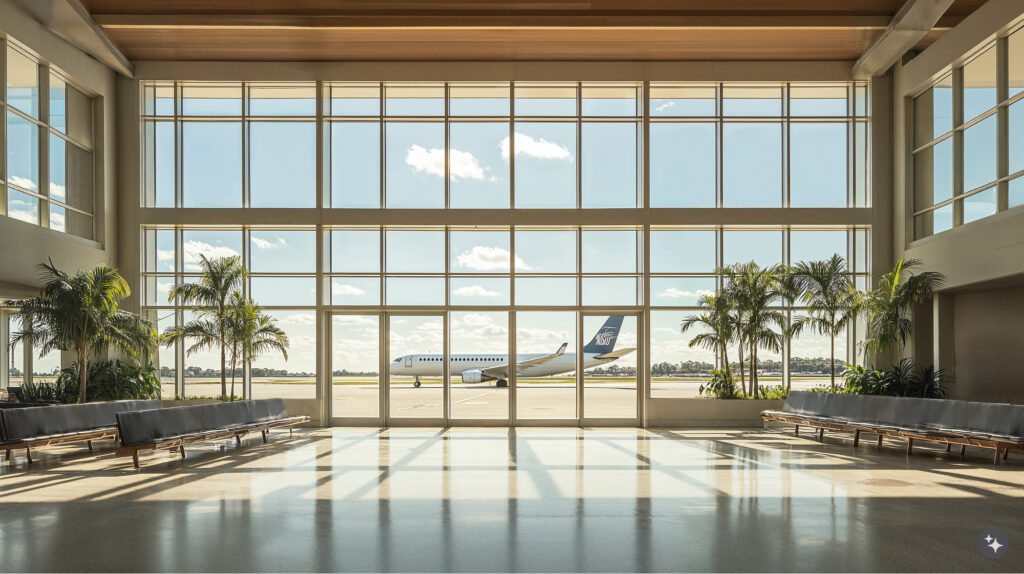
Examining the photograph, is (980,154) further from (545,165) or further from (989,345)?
(545,165)

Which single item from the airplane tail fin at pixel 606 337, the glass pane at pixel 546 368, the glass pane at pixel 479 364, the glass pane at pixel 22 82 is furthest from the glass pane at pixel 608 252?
the glass pane at pixel 22 82

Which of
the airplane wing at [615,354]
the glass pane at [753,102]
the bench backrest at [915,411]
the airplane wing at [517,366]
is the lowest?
the bench backrest at [915,411]

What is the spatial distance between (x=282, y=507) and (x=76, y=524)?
171 centimetres

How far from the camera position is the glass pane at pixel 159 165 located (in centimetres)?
1706

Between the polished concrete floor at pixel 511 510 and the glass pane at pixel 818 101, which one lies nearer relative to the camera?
the polished concrete floor at pixel 511 510

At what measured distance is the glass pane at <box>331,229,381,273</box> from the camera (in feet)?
56.4

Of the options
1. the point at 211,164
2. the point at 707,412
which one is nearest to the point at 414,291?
the point at 211,164

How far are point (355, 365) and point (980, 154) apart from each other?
506 inches

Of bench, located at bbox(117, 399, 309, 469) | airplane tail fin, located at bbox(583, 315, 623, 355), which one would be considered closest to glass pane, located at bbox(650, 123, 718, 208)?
airplane tail fin, located at bbox(583, 315, 623, 355)

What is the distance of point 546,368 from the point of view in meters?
16.9

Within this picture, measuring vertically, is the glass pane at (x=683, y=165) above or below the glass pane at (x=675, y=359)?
above

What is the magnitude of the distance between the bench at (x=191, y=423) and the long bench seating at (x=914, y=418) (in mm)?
9431

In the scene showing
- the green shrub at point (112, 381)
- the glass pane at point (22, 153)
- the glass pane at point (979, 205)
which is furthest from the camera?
the green shrub at point (112, 381)

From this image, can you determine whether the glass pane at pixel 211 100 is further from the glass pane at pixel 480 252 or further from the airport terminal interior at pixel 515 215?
the glass pane at pixel 480 252
